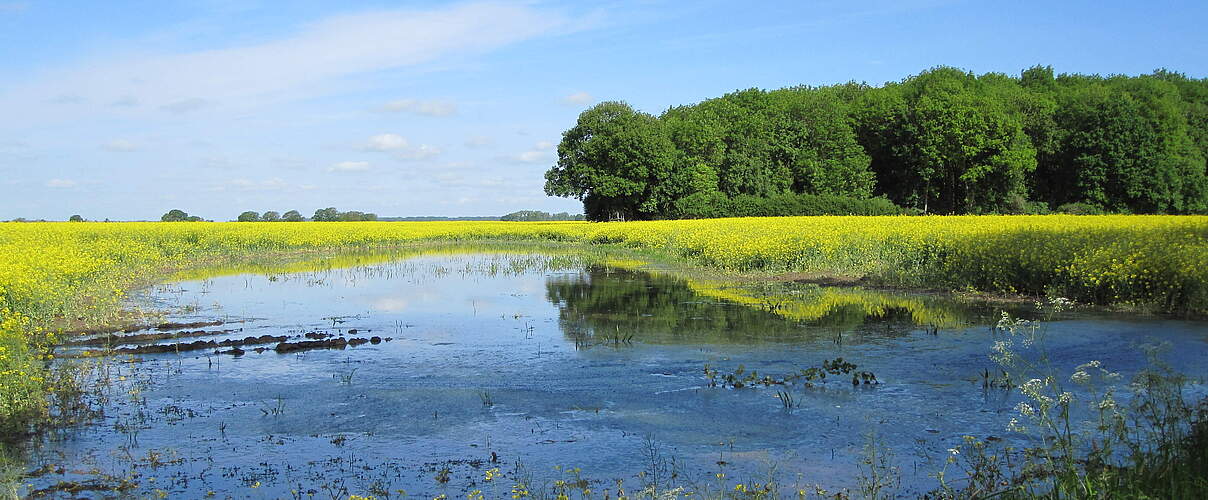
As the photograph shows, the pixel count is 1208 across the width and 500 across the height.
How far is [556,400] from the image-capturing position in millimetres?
8258

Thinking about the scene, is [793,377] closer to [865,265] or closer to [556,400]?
[556,400]

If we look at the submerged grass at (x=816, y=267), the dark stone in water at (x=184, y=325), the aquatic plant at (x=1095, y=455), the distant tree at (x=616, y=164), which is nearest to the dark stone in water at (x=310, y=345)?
the submerged grass at (x=816, y=267)

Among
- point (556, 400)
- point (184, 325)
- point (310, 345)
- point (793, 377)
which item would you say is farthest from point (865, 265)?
point (184, 325)

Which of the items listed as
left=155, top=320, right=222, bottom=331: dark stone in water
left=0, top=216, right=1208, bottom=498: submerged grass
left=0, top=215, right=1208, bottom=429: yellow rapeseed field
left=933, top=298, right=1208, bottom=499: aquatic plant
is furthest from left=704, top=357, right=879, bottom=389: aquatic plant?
left=155, top=320, right=222, bottom=331: dark stone in water

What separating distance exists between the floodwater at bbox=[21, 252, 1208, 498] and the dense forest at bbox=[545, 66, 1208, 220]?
40466 mm

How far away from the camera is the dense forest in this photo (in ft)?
189

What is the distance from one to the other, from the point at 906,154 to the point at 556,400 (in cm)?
6080

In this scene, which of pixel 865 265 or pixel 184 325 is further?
pixel 865 265

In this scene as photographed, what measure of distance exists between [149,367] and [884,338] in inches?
376

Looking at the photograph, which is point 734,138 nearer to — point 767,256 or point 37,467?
point 767,256

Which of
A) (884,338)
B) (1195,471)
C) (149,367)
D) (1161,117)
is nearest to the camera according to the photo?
(1195,471)

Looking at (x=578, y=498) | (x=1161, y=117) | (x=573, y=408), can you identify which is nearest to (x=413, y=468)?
(x=578, y=498)

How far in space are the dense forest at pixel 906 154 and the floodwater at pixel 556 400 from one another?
40.5 meters

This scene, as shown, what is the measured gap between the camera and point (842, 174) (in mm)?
62188
